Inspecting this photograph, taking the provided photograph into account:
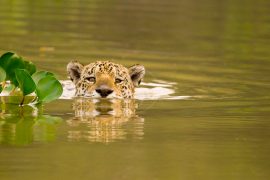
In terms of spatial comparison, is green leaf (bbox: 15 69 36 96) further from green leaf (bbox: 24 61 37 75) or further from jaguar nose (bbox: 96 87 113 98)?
jaguar nose (bbox: 96 87 113 98)

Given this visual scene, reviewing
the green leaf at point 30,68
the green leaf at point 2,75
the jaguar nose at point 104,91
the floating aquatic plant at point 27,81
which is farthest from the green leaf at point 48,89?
the jaguar nose at point 104,91

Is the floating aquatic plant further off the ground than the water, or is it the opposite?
the floating aquatic plant

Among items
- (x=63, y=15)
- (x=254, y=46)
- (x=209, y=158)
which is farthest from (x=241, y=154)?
(x=63, y=15)

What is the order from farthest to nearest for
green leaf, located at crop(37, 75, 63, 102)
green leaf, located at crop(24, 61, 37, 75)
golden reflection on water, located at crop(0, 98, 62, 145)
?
green leaf, located at crop(24, 61, 37, 75)
green leaf, located at crop(37, 75, 63, 102)
golden reflection on water, located at crop(0, 98, 62, 145)

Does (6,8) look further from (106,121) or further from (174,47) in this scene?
(106,121)

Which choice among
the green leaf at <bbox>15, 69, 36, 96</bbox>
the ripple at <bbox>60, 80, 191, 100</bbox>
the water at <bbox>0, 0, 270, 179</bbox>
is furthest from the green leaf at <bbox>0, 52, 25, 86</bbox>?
the ripple at <bbox>60, 80, 191, 100</bbox>

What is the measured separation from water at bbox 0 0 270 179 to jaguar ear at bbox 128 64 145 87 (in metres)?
0.40

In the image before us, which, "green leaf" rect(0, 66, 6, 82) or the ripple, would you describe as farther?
the ripple

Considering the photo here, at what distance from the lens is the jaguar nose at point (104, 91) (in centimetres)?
1328

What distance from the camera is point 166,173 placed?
846 centimetres

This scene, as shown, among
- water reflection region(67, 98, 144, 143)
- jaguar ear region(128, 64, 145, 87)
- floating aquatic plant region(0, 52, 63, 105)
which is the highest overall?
floating aquatic plant region(0, 52, 63, 105)

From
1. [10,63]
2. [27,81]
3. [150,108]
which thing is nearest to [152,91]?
[150,108]

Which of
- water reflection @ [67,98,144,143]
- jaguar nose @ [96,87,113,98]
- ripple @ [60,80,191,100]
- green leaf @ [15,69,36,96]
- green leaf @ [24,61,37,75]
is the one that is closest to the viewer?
water reflection @ [67,98,144,143]

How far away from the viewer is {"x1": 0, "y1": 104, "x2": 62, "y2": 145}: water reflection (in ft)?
32.5
